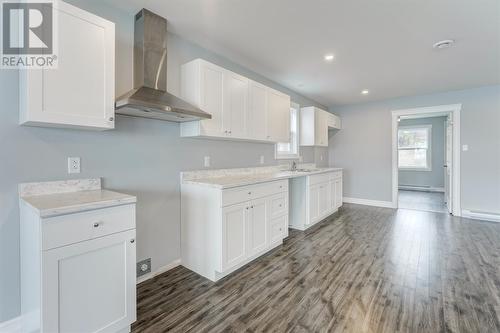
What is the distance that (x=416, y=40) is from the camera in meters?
2.65

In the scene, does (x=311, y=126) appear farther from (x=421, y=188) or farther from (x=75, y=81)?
(x=421, y=188)

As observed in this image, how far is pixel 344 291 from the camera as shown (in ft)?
6.98

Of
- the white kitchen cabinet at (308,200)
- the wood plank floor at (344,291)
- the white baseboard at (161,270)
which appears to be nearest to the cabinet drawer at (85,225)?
the wood plank floor at (344,291)

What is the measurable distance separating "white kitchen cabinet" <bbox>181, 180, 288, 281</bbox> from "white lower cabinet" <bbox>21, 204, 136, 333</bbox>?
0.82m

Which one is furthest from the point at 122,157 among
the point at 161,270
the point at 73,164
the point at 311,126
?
the point at 311,126

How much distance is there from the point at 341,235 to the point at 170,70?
3.27 m

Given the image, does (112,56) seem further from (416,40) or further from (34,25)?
(416,40)

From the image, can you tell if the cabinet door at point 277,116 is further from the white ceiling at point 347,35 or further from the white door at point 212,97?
the white door at point 212,97

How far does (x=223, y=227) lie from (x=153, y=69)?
5.34 feet

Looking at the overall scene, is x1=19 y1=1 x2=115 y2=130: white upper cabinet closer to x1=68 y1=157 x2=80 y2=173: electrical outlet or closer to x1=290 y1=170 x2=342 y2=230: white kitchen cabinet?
x1=68 y1=157 x2=80 y2=173: electrical outlet

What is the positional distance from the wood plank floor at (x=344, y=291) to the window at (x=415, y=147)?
5.25m

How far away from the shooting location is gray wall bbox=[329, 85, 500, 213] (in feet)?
14.6

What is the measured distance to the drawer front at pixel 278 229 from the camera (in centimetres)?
293

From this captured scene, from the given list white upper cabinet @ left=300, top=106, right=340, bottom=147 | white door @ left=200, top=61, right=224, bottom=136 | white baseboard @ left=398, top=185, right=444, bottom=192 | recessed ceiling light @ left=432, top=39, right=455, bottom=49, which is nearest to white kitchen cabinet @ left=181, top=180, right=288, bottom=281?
white door @ left=200, top=61, right=224, bottom=136
